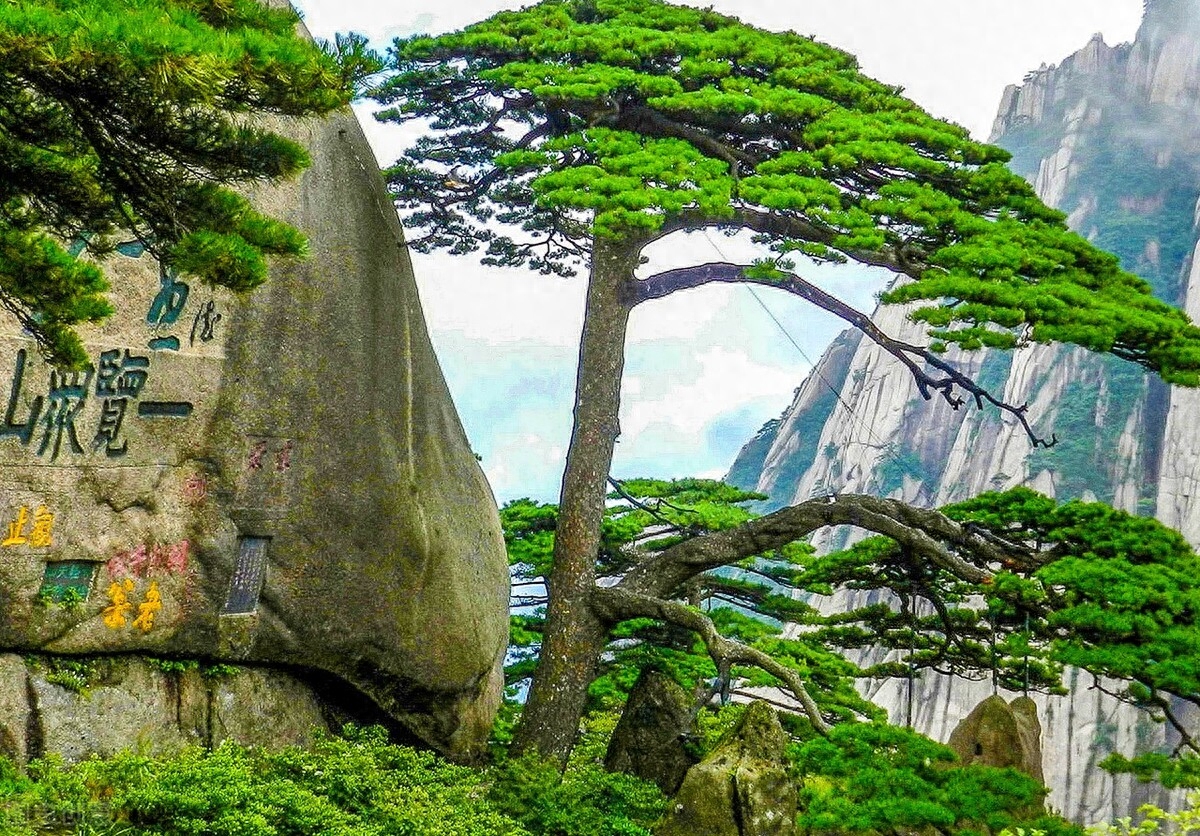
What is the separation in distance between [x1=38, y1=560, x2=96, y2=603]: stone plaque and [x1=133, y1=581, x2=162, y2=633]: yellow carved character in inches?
11.7

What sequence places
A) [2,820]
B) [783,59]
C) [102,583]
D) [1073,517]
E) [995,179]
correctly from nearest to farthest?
[2,820] → [102,583] → [1073,517] → [995,179] → [783,59]

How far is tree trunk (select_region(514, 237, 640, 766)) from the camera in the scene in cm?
735

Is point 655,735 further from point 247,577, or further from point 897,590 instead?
point 247,577

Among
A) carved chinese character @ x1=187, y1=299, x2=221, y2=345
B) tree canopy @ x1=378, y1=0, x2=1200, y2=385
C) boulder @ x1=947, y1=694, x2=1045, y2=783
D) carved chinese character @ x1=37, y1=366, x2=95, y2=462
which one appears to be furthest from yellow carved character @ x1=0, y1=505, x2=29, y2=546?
boulder @ x1=947, y1=694, x2=1045, y2=783

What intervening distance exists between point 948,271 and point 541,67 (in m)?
3.04

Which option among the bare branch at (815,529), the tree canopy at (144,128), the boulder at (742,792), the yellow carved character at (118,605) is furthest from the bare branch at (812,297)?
the tree canopy at (144,128)

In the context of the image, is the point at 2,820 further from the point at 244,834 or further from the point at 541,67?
the point at 541,67

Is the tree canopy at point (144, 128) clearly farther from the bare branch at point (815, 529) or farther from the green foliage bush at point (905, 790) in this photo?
the bare branch at point (815, 529)

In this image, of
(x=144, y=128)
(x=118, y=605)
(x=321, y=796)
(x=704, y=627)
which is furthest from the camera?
(x=704, y=627)

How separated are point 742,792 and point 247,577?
3052 mm

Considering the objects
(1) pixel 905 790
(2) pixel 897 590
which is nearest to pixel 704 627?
(2) pixel 897 590

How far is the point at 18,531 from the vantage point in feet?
17.4

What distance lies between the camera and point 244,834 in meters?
4.54

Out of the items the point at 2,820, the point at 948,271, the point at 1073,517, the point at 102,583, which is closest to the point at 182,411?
the point at 102,583
